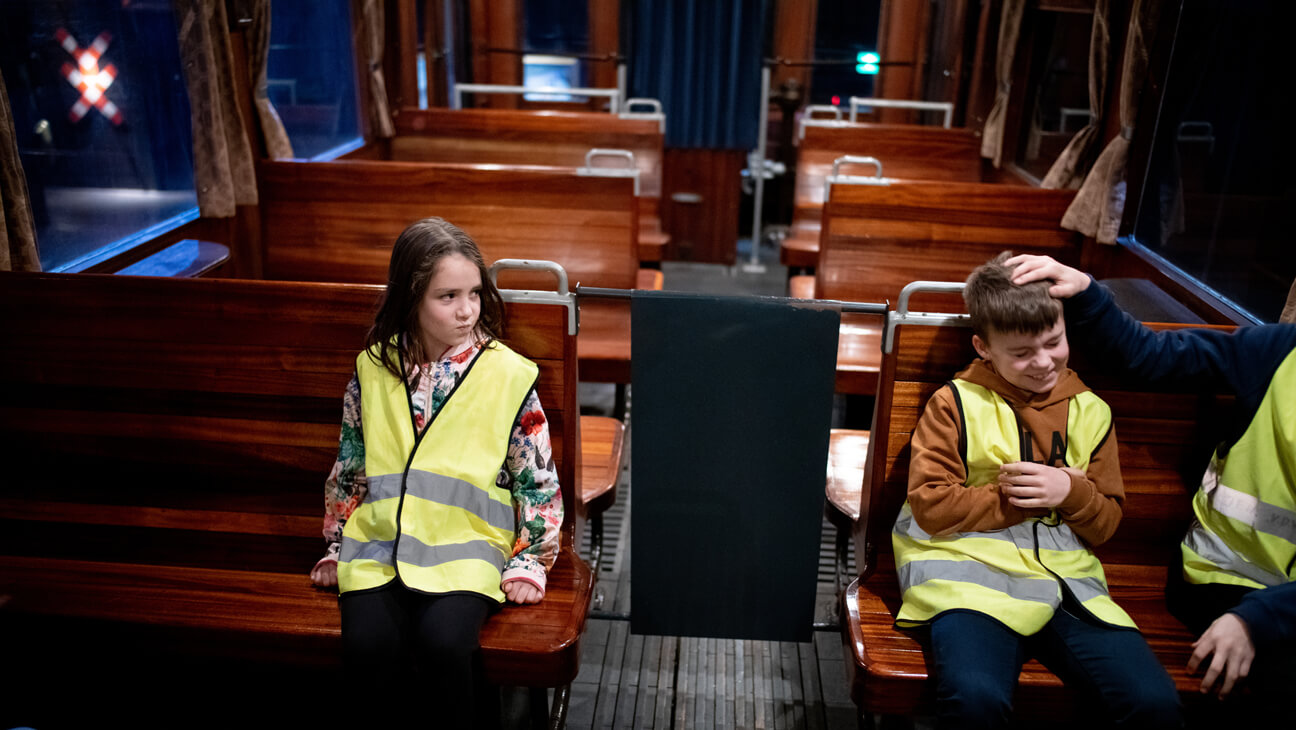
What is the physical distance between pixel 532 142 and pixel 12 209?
316cm

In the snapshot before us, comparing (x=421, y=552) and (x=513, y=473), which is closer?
(x=421, y=552)

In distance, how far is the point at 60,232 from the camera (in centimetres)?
306

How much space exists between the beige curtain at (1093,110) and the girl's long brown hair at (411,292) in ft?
9.51

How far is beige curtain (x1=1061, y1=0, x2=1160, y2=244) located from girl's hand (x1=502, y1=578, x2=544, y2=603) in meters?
2.62

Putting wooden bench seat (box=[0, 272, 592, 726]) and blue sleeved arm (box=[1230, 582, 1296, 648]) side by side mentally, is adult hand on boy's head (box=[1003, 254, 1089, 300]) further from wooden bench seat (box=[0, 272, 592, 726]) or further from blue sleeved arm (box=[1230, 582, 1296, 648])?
wooden bench seat (box=[0, 272, 592, 726])

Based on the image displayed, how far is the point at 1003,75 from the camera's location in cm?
533

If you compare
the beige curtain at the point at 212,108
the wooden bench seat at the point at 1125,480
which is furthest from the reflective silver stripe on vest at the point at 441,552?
the beige curtain at the point at 212,108

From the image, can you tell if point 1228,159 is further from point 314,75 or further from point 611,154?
point 314,75

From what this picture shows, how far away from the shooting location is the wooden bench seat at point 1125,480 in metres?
2.08

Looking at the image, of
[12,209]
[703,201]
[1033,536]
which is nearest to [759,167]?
[703,201]

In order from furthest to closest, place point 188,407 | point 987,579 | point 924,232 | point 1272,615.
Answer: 1. point 924,232
2. point 188,407
3. point 987,579
4. point 1272,615

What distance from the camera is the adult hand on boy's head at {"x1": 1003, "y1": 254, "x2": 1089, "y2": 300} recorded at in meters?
1.91

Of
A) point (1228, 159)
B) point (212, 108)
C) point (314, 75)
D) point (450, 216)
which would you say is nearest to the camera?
point (212, 108)

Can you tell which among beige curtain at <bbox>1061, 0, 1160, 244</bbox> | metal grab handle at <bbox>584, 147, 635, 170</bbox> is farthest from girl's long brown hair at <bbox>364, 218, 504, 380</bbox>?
beige curtain at <bbox>1061, 0, 1160, 244</bbox>
